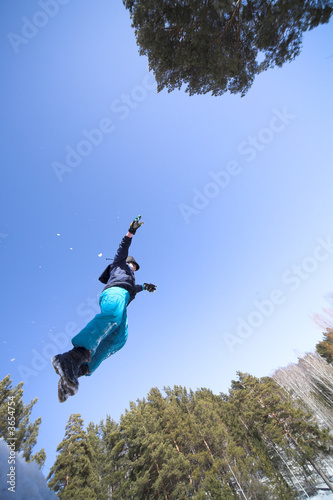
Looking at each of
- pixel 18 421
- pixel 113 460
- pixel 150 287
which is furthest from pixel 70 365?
pixel 113 460

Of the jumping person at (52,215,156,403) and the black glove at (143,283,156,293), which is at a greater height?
the black glove at (143,283,156,293)

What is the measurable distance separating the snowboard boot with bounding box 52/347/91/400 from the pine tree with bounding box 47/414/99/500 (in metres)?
12.5

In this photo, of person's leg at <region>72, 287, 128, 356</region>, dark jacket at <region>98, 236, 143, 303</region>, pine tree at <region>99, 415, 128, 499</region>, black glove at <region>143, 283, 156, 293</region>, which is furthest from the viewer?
pine tree at <region>99, 415, 128, 499</region>

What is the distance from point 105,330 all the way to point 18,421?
47.0ft

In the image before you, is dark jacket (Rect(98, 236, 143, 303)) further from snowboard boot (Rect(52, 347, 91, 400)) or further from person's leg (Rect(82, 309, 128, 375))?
snowboard boot (Rect(52, 347, 91, 400))

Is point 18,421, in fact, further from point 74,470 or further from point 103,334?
point 103,334

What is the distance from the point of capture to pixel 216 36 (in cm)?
524

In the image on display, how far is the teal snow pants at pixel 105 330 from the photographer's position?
2.38 m

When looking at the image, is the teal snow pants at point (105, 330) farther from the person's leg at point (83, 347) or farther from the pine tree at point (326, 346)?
the pine tree at point (326, 346)

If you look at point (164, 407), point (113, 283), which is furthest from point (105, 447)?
point (113, 283)

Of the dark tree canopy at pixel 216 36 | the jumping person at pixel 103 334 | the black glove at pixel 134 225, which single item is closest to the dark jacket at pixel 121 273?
the jumping person at pixel 103 334

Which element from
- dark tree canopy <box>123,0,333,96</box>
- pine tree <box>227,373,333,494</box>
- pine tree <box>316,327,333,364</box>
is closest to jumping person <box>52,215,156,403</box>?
dark tree canopy <box>123,0,333,96</box>

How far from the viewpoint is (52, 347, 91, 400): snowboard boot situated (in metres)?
2.18

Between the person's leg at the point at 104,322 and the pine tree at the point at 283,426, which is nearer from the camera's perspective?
the person's leg at the point at 104,322
